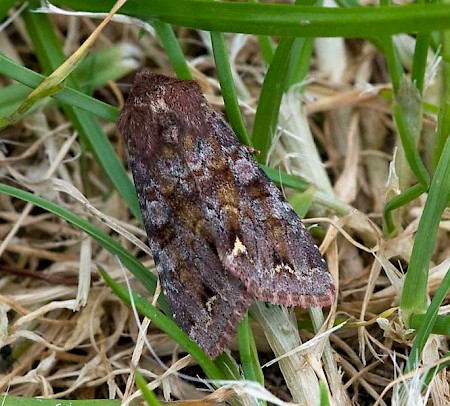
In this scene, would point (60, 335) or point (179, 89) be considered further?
point (60, 335)

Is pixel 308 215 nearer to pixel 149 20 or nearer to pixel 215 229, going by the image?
pixel 215 229

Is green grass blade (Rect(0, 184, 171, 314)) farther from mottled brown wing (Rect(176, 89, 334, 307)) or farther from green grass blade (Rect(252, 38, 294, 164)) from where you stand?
green grass blade (Rect(252, 38, 294, 164))

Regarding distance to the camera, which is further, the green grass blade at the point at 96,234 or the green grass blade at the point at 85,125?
the green grass blade at the point at 85,125

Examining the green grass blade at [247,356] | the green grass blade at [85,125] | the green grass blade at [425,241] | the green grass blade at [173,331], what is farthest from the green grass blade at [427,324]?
the green grass blade at [85,125]

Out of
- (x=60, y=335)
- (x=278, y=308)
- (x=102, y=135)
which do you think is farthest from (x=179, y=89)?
(x=60, y=335)

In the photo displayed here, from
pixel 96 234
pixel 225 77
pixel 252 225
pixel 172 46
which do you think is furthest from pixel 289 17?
pixel 96 234

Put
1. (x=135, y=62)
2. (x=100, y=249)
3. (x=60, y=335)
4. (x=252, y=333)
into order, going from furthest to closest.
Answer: (x=135, y=62) → (x=100, y=249) → (x=60, y=335) → (x=252, y=333)

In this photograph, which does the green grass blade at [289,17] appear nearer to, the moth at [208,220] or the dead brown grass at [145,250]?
the moth at [208,220]
